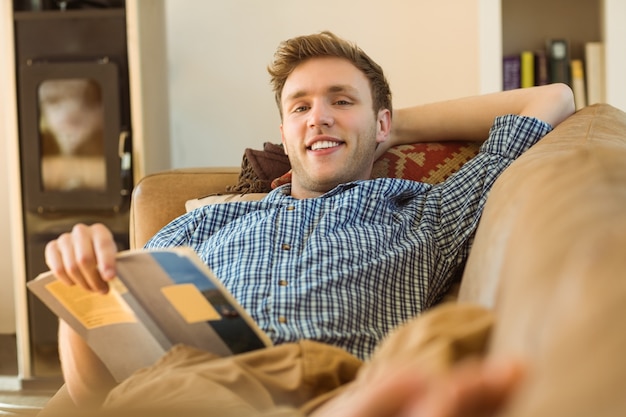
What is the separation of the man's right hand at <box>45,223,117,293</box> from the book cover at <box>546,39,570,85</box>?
2.32m

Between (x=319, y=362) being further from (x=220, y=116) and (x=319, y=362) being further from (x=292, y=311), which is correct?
(x=220, y=116)

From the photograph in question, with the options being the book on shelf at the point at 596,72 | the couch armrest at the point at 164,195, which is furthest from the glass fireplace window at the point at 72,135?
the book on shelf at the point at 596,72

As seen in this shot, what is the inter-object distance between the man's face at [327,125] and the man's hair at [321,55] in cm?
1

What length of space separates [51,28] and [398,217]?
1.87m

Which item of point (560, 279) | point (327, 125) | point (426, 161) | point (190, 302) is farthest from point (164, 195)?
point (560, 279)

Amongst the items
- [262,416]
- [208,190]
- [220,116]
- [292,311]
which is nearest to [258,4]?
[220,116]

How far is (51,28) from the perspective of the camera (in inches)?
129

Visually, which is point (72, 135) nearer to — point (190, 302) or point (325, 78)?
point (325, 78)

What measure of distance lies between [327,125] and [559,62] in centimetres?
160

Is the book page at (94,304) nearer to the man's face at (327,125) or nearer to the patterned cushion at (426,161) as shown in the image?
the man's face at (327,125)

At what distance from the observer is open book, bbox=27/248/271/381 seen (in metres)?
1.30

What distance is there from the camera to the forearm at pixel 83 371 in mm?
1589

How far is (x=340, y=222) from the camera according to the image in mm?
1823

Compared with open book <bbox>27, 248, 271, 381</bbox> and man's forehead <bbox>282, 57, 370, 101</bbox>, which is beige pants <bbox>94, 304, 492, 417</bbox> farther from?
man's forehead <bbox>282, 57, 370, 101</bbox>
